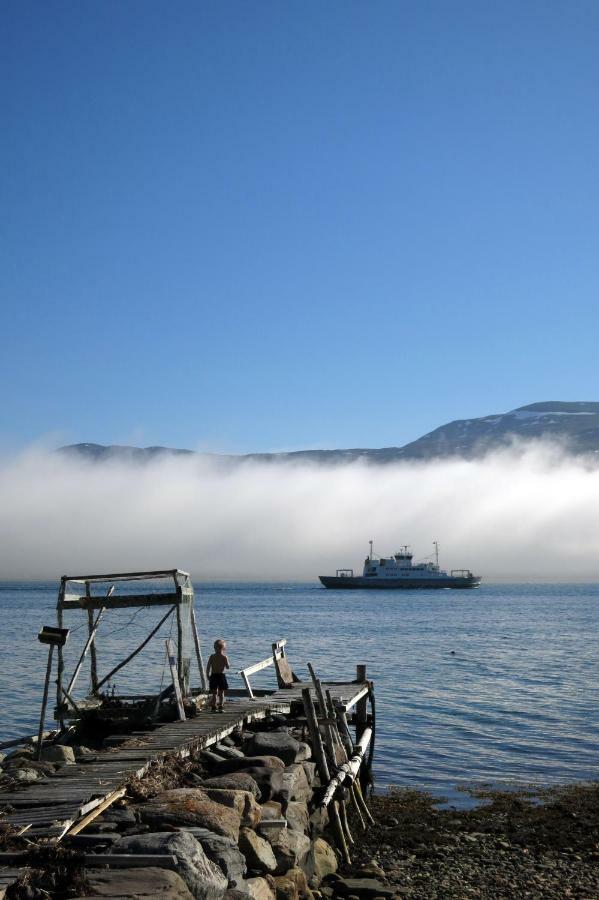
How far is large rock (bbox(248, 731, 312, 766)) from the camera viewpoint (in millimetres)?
16391

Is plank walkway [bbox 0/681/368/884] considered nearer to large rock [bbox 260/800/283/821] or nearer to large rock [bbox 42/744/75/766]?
large rock [bbox 42/744/75/766]

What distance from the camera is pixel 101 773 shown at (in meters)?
13.2

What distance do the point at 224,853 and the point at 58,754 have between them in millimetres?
7985

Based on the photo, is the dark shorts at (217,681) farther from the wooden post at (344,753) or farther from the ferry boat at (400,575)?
the ferry boat at (400,575)

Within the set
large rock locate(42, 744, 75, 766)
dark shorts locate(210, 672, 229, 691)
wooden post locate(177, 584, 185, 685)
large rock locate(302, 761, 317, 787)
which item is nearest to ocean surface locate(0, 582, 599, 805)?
wooden post locate(177, 584, 185, 685)

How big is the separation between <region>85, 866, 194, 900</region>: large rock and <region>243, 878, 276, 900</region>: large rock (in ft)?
5.56

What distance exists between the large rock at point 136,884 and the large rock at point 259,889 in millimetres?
1694

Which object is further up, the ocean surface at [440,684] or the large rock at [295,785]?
the large rock at [295,785]

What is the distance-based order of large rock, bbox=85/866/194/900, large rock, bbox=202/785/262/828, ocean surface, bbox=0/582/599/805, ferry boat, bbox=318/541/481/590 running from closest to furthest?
1. large rock, bbox=85/866/194/900
2. large rock, bbox=202/785/262/828
3. ocean surface, bbox=0/582/599/805
4. ferry boat, bbox=318/541/481/590

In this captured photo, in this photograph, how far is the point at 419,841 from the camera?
16.7 m

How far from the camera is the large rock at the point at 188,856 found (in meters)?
9.05

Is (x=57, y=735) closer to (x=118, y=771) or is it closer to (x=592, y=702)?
(x=118, y=771)

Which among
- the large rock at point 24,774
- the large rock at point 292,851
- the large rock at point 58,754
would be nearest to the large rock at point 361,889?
the large rock at point 292,851

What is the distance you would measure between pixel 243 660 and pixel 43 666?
9613 millimetres
